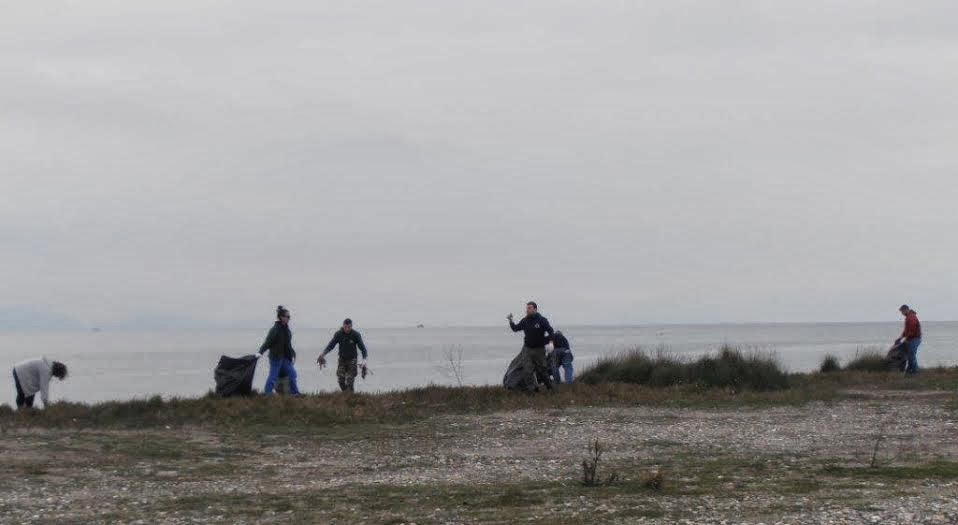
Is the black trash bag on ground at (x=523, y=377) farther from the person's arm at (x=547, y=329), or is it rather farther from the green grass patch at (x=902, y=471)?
the green grass patch at (x=902, y=471)

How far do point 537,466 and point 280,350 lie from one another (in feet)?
30.7

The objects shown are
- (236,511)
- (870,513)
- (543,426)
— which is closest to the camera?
(870,513)

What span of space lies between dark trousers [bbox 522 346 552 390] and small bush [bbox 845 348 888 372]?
36.9 feet

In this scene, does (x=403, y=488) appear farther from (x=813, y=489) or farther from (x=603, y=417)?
(x=603, y=417)

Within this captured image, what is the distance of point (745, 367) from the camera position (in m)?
25.9

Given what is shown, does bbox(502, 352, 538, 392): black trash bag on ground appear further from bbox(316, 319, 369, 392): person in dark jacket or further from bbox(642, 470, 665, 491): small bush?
bbox(642, 470, 665, 491): small bush

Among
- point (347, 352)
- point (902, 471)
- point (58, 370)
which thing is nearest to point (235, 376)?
point (347, 352)

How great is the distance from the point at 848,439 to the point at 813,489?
510cm

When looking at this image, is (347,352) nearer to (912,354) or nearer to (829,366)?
(829,366)

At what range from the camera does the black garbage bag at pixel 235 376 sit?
70.2 feet

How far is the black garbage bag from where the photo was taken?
2139 cm

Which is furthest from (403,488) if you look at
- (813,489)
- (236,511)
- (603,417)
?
(603,417)

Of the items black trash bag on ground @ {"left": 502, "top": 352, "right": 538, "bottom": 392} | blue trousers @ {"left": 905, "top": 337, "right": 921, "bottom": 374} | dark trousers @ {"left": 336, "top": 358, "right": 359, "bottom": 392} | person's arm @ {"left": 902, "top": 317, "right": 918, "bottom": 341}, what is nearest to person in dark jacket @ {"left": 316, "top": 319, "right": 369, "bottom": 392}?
dark trousers @ {"left": 336, "top": 358, "right": 359, "bottom": 392}

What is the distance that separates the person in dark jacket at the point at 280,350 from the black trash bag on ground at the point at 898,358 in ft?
55.0
